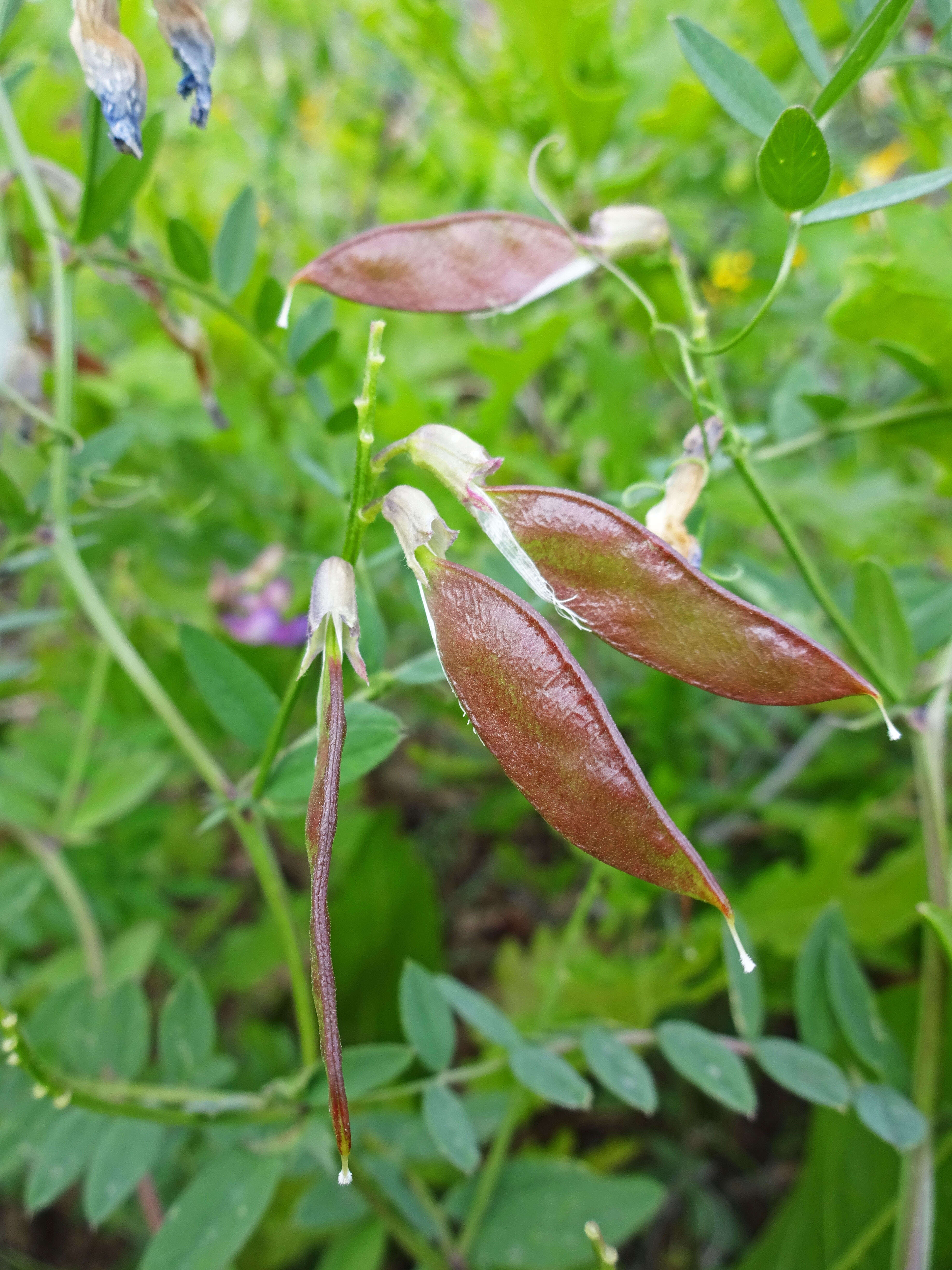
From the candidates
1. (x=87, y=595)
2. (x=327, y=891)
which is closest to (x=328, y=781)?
(x=327, y=891)

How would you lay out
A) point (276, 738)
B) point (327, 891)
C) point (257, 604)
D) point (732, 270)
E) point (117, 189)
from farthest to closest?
point (732, 270) → point (257, 604) → point (117, 189) → point (276, 738) → point (327, 891)

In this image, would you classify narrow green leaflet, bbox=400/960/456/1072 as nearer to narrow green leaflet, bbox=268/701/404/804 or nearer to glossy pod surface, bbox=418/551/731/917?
narrow green leaflet, bbox=268/701/404/804

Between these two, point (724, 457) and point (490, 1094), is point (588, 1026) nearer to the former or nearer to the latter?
point (490, 1094)

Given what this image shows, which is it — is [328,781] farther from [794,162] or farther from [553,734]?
[794,162]

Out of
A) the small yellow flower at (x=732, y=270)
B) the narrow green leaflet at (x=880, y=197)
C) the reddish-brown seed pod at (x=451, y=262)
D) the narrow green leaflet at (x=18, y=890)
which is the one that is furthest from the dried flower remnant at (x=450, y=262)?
the small yellow flower at (x=732, y=270)

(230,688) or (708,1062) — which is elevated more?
(230,688)

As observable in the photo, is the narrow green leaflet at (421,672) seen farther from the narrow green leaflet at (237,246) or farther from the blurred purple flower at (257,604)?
the blurred purple flower at (257,604)

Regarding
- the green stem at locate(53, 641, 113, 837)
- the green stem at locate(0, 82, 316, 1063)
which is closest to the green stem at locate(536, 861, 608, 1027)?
the green stem at locate(0, 82, 316, 1063)
